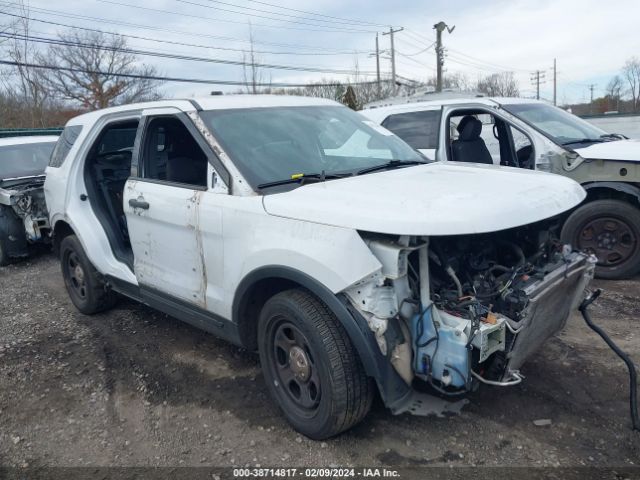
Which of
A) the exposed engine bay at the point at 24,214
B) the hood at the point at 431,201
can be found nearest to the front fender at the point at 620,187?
the hood at the point at 431,201

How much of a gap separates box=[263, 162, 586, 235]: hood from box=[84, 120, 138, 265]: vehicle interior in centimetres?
233

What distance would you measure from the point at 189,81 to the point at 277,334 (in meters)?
21.9

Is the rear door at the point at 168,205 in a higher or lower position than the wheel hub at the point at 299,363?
higher

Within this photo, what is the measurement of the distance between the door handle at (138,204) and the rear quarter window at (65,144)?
1486 mm

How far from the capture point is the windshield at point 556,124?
19.6 feet

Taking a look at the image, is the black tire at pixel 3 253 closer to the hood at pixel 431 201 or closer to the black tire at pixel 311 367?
the black tire at pixel 311 367

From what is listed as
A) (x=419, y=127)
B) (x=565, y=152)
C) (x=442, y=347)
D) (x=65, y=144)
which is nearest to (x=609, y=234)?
(x=565, y=152)

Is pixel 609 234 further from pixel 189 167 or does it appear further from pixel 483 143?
pixel 189 167

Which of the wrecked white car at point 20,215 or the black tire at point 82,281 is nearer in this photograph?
the black tire at point 82,281

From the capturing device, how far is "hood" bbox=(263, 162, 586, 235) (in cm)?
242

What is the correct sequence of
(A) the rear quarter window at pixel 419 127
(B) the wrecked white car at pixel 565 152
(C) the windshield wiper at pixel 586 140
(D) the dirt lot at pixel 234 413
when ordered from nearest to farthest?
(D) the dirt lot at pixel 234 413 < (B) the wrecked white car at pixel 565 152 < (C) the windshield wiper at pixel 586 140 < (A) the rear quarter window at pixel 419 127

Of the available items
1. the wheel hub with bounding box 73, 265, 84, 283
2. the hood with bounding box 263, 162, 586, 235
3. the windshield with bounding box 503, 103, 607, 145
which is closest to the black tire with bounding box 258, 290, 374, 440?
the hood with bounding box 263, 162, 586, 235

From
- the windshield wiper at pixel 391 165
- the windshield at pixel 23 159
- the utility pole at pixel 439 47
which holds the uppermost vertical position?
the utility pole at pixel 439 47

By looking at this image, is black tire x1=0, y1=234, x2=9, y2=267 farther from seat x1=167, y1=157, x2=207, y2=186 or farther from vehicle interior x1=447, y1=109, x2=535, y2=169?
vehicle interior x1=447, y1=109, x2=535, y2=169
